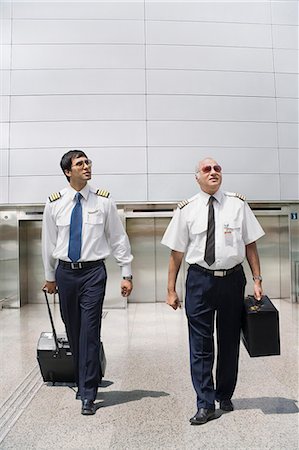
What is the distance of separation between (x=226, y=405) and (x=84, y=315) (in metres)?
1.22

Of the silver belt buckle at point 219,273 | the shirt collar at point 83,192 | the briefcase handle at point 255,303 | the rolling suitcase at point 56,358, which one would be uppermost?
the shirt collar at point 83,192

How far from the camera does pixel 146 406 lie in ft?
9.39

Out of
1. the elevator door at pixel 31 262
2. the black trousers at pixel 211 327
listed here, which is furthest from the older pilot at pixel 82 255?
the elevator door at pixel 31 262

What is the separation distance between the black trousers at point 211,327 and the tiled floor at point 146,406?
0.73ft

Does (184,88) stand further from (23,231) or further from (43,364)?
(43,364)

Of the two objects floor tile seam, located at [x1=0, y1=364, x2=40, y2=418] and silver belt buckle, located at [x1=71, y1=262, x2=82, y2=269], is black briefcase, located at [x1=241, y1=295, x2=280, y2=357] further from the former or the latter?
floor tile seam, located at [x1=0, y1=364, x2=40, y2=418]

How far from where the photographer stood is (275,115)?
8172 mm

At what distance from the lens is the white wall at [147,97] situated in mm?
7910

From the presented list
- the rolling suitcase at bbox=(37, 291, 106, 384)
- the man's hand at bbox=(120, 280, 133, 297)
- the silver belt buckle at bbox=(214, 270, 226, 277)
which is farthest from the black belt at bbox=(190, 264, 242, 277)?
the rolling suitcase at bbox=(37, 291, 106, 384)

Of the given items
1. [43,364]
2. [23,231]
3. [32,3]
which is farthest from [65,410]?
[32,3]

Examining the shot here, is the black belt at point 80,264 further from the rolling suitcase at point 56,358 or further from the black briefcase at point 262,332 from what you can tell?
the black briefcase at point 262,332

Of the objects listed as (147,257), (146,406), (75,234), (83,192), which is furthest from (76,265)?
(147,257)

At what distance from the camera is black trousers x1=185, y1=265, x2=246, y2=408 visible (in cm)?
262

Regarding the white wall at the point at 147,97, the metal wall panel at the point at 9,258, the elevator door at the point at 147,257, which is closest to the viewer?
the white wall at the point at 147,97
